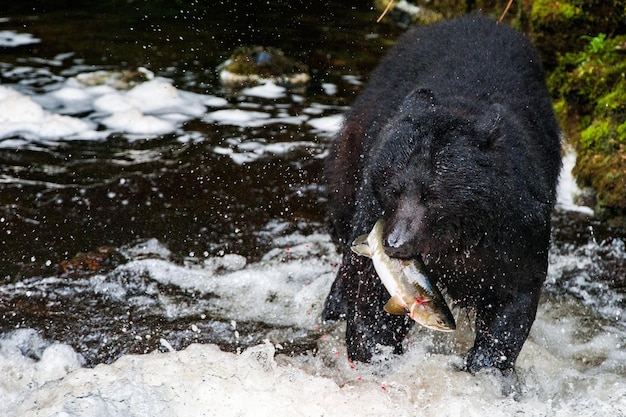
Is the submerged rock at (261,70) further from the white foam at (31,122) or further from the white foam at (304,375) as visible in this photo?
the white foam at (304,375)

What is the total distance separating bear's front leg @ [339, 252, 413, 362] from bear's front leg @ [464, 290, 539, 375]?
0.50m

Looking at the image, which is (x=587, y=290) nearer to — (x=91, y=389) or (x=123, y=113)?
(x=91, y=389)

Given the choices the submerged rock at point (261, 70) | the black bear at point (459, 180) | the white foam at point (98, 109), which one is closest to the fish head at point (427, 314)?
the black bear at point (459, 180)

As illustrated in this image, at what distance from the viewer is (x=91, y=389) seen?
189 inches

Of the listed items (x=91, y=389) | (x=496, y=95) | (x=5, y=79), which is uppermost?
(x=496, y=95)

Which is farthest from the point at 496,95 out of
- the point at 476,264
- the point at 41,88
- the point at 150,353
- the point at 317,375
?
the point at 41,88

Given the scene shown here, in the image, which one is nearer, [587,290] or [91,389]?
[91,389]

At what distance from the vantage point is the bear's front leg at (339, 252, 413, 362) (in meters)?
5.12

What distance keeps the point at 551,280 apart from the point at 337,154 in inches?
75.1

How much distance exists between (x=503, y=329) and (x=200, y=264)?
104 inches

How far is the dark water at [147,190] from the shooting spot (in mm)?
5949

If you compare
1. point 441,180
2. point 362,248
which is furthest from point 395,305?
point 441,180

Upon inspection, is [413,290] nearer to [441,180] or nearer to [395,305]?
[395,305]

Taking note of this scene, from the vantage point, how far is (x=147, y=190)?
777 cm
